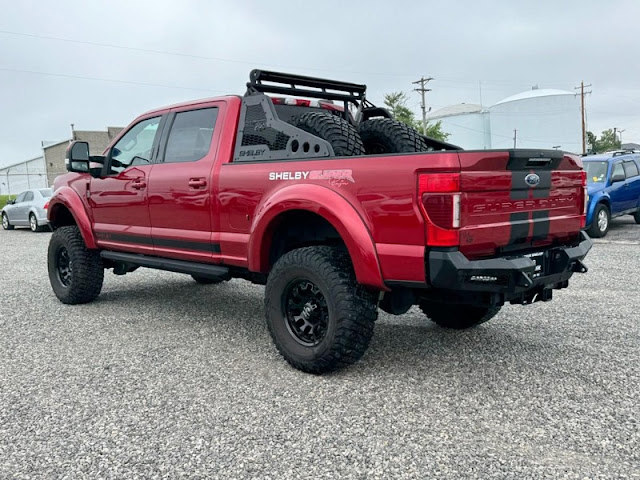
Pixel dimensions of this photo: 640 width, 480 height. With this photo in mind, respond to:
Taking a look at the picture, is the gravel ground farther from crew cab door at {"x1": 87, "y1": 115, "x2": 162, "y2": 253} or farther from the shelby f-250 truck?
crew cab door at {"x1": 87, "y1": 115, "x2": 162, "y2": 253}

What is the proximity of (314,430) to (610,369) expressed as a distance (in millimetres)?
2135

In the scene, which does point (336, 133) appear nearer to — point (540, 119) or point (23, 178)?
point (23, 178)

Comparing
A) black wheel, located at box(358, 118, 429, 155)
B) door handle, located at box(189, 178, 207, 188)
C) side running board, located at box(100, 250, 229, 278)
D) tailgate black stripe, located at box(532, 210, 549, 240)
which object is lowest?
side running board, located at box(100, 250, 229, 278)

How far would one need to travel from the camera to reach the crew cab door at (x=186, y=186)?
14.6 feet

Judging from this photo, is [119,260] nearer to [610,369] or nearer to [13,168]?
[610,369]

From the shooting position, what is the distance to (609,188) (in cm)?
1118

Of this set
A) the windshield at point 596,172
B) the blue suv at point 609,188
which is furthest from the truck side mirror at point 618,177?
the windshield at point 596,172

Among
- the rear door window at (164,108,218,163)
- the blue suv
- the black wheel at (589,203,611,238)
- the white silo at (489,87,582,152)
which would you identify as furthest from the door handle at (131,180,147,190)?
the white silo at (489,87,582,152)

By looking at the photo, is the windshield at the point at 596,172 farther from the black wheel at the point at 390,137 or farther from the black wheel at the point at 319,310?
the black wheel at the point at 319,310

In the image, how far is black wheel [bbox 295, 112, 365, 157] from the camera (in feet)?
12.8

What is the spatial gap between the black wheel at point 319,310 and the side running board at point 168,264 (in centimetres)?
77

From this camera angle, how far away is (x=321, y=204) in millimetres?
3500

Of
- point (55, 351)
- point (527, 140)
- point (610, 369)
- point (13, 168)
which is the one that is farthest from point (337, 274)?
point (527, 140)

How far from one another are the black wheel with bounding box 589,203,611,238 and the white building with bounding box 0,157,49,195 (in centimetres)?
4103
